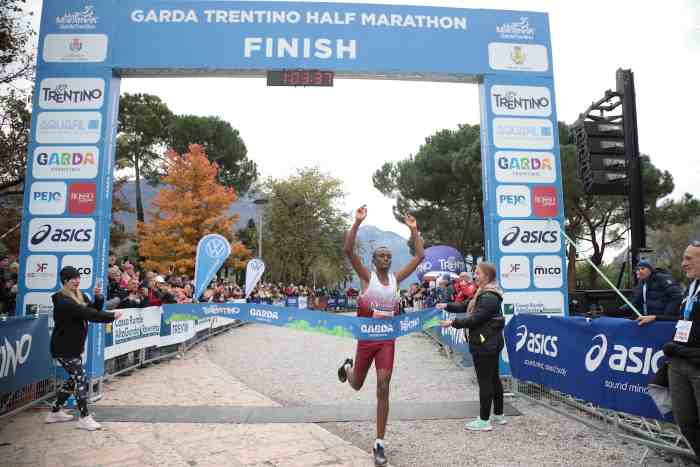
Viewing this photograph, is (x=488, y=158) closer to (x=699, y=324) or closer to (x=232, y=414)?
(x=699, y=324)

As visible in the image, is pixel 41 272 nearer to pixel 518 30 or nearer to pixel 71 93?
pixel 71 93

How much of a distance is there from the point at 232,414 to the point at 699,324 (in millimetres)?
5211

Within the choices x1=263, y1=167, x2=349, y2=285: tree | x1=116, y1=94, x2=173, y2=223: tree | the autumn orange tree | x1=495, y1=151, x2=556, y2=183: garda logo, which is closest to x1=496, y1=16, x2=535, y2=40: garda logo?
x1=495, y1=151, x2=556, y2=183: garda logo

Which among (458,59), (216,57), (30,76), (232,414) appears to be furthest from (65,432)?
(30,76)

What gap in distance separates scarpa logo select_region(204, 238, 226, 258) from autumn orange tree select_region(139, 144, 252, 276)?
23.1 m

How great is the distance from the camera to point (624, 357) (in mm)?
5059

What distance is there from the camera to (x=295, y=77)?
7984 millimetres

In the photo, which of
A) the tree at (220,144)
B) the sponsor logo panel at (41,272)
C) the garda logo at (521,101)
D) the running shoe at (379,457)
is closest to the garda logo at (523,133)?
the garda logo at (521,101)

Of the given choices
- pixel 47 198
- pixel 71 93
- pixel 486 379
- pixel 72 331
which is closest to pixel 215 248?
pixel 47 198

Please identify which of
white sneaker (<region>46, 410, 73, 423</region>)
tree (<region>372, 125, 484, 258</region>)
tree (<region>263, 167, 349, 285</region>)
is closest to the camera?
white sneaker (<region>46, 410, 73, 423</region>)

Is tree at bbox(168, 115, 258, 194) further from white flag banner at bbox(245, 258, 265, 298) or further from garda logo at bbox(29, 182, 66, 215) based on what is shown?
garda logo at bbox(29, 182, 66, 215)

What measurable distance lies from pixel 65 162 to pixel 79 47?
1.84 m

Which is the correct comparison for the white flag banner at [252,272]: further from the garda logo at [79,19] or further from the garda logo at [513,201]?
the garda logo at [513,201]

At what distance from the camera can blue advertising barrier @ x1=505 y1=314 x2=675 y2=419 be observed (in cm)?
476
